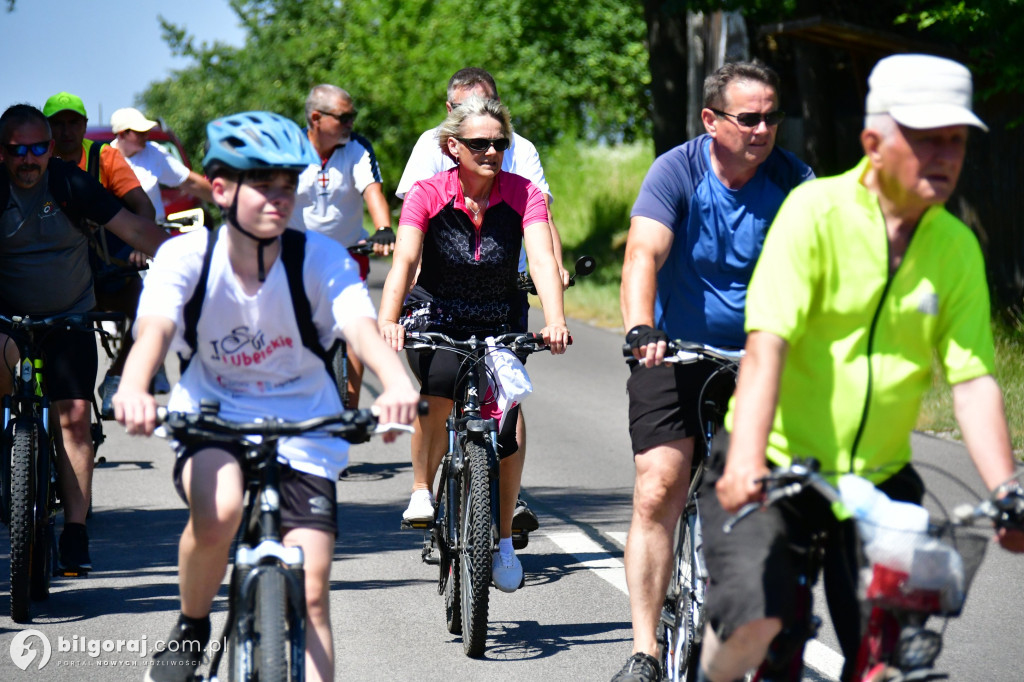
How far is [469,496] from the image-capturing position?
18.0 feet

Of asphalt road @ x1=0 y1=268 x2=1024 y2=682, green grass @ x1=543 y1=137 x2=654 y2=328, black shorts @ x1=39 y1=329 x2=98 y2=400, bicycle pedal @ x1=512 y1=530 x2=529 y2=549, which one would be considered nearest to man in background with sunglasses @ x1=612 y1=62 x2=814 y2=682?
asphalt road @ x1=0 y1=268 x2=1024 y2=682

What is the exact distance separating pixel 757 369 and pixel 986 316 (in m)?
0.59

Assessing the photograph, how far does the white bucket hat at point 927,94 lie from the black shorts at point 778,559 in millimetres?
861

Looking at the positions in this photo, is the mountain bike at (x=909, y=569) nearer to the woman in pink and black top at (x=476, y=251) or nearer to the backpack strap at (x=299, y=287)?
the backpack strap at (x=299, y=287)

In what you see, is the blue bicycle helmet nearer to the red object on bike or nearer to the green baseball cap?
the red object on bike

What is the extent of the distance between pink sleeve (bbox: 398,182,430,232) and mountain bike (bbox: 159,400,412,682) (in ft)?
7.68

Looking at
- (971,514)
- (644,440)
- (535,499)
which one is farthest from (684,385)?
(535,499)

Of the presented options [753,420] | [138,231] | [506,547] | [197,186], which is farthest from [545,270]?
[197,186]

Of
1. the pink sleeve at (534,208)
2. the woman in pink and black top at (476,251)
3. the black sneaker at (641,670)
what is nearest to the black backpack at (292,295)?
the black sneaker at (641,670)

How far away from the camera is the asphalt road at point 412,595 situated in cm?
530

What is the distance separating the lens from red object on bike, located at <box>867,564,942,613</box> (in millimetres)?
3078

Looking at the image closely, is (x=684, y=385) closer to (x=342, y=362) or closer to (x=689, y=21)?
(x=342, y=362)

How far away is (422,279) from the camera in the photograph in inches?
243

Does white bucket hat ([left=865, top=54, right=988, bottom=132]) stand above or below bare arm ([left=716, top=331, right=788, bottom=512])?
above
